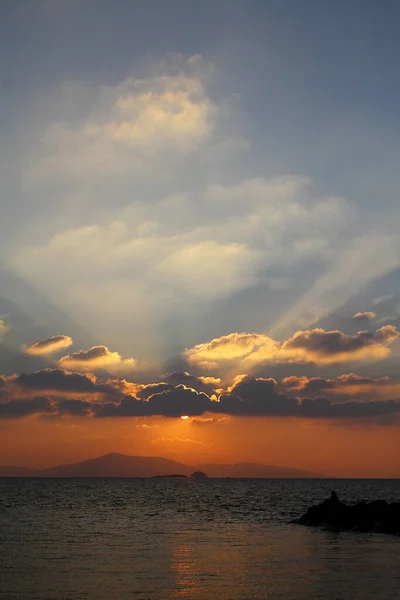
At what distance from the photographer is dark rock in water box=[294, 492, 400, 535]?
70.7 meters

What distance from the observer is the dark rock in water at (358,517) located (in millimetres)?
70688

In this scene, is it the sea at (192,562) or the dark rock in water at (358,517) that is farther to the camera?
the dark rock in water at (358,517)

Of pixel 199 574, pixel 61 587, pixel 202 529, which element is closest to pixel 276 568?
pixel 199 574

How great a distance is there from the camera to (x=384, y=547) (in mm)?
55156

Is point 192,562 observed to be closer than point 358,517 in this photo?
Yes

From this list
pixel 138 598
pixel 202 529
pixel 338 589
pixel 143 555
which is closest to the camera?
pixel 138 598

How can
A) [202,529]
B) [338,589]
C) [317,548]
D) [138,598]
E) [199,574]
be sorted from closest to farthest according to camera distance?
[138,598], [338,589], [199,574], [317,548], [202,529]

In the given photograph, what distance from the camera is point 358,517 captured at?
250 ft

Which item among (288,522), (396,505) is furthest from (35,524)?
(396,505)

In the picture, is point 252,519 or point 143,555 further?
point 252,519

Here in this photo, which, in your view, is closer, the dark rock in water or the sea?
the sea

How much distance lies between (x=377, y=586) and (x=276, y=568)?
345 inches

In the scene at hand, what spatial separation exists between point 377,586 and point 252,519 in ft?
177

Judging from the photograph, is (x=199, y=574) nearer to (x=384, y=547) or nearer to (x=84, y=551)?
(x=84, y=551)
